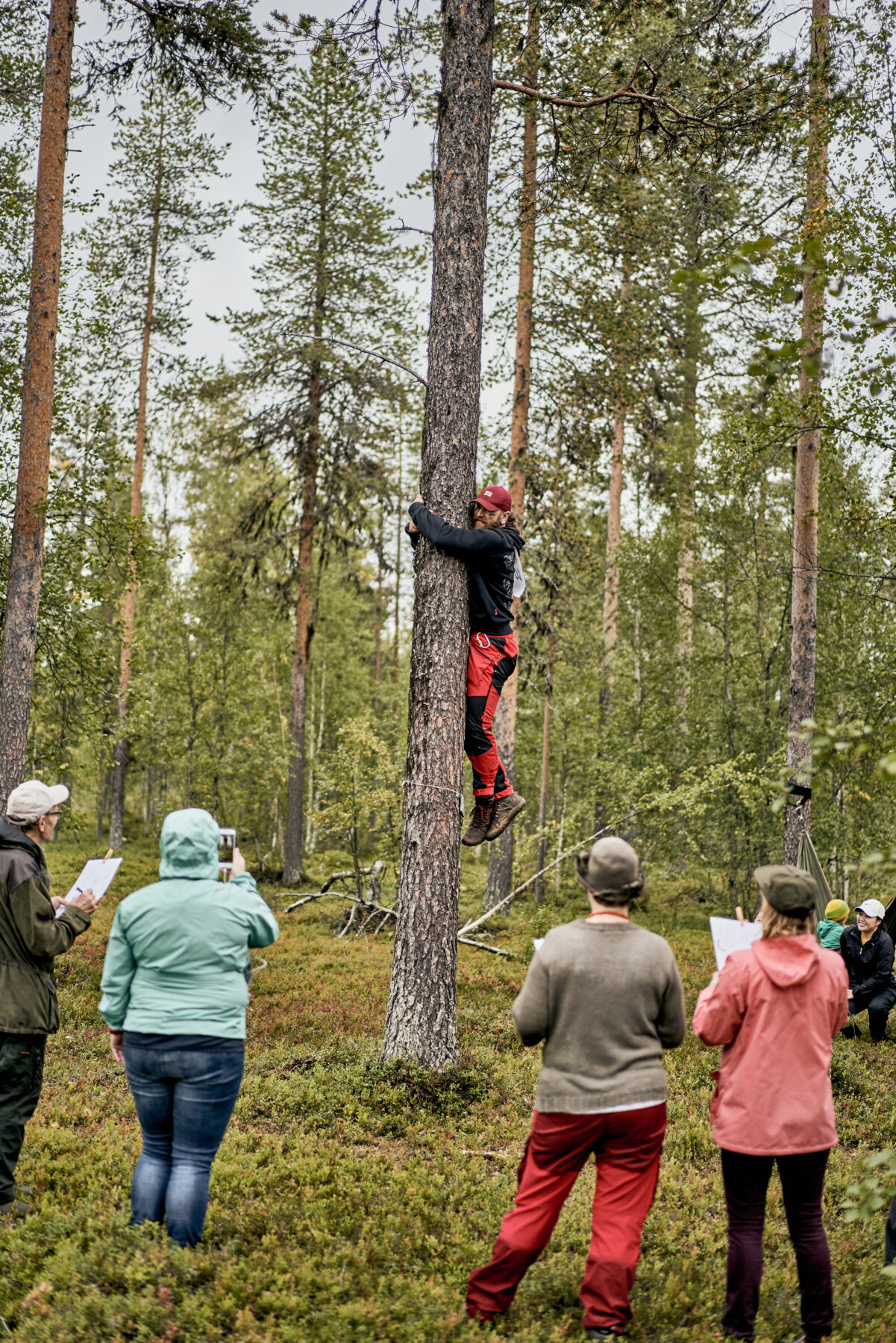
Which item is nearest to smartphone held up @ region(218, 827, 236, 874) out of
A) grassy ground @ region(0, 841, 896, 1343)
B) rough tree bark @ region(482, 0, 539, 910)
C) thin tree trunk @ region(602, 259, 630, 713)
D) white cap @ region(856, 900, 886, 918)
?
grassy ground @ region(0, 841, 896, 1343)

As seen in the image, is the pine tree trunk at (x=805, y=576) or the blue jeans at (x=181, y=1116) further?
the pine tree trunk at (x=805, y=576)

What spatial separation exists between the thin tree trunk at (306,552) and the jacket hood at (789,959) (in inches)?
685

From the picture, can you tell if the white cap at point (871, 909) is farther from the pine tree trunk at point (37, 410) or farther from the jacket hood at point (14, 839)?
the pine tree trunk at point (37, 410)

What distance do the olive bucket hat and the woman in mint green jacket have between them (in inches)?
53.3

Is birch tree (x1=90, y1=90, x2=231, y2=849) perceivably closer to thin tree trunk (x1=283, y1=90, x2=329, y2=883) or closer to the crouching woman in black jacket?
thin tree trunk (x1=283, y1=90, x2=329, y2=883)

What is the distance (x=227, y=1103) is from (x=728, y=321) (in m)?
20.3

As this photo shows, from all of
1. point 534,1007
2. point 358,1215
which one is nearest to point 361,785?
point 358,1215

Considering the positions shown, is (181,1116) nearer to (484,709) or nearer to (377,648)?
(484,709)

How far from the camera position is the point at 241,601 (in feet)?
70.5

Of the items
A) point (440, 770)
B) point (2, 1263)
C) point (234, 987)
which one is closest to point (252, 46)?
point (440, 770)

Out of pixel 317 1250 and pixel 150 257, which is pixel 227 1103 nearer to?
pixel 317 1250

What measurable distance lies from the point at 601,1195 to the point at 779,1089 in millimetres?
810

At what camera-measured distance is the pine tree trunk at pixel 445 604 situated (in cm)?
685

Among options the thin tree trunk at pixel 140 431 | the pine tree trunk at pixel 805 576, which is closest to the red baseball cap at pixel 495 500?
the pine tree trunk at pixel 805 576
